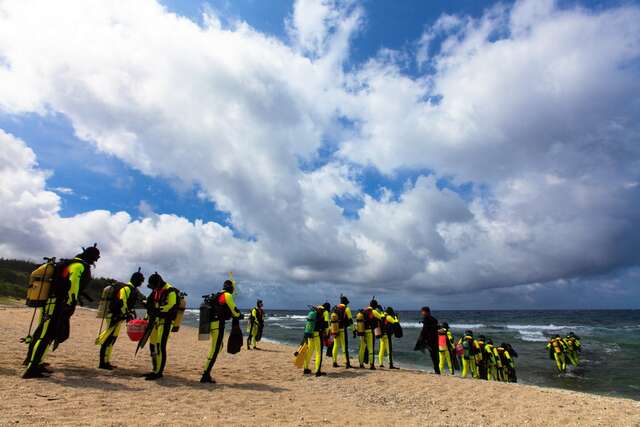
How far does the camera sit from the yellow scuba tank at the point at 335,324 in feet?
41.9

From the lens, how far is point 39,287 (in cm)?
763

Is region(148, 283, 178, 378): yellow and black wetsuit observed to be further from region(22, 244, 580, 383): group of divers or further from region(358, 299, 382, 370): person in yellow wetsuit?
region(358, 299, 382, 370): person in yellow wetsuit

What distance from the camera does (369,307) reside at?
13.4 meters

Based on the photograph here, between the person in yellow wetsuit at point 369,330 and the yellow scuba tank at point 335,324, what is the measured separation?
3.41 feet

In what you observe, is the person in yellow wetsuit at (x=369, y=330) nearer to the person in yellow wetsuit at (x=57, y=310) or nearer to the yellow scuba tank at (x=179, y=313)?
the yellow scuba tank at (x=179, y=313)

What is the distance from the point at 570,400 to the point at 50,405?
445 inches

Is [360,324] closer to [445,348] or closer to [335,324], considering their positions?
[335,324]

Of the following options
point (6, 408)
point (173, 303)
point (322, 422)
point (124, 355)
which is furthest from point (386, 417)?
point (124, 355)

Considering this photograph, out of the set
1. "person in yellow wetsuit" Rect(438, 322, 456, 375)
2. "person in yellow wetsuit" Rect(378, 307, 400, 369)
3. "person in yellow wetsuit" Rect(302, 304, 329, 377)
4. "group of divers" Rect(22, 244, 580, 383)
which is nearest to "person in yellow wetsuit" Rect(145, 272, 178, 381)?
"group of divers" Rect(22, 244, 580, 383)

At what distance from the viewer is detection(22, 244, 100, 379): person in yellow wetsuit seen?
7.43 meters

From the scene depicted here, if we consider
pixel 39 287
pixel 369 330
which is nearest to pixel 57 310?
pixel 39 287

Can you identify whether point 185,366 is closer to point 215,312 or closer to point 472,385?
point 215,312

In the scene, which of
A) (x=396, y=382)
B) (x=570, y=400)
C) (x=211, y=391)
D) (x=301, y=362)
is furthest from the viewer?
(x=301, y=362)

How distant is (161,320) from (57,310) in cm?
201
